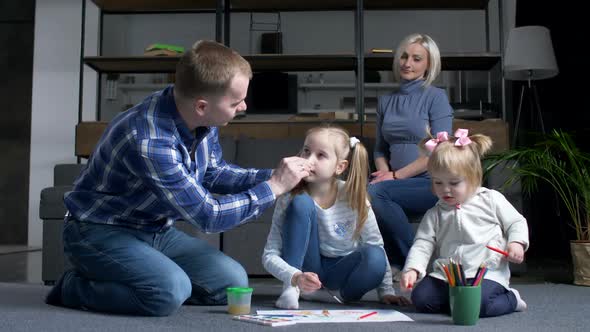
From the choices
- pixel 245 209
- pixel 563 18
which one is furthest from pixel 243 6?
pixel 245 209

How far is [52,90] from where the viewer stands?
537cm

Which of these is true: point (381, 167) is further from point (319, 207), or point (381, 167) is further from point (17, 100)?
point (17, 100)

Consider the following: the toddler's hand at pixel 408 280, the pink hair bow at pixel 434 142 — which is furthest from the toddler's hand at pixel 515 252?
the pink hair bow at pixel 434 142

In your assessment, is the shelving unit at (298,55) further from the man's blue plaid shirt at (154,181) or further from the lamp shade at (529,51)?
the man's blue plaid shirt at (154,181)

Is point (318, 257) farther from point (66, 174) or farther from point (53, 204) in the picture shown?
point (66, 174)

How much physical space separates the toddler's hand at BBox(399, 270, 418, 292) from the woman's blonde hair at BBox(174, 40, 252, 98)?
66 centimetres

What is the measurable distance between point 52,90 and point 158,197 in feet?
13.7

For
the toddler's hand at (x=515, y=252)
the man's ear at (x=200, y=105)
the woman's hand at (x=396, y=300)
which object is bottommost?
the woman's hand at (x=396, y=300)

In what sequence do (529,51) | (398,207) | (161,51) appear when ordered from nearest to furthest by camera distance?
(398,207)
(529,51)
(161,51)

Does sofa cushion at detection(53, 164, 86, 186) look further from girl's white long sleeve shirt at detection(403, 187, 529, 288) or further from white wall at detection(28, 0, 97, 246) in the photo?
white wall at detection(28, 0, 97, 246)

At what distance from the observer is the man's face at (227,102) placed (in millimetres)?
1589

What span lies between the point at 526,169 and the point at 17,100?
5.15m

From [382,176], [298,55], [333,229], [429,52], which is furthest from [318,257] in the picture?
[298,55]

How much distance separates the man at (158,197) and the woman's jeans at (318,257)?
0.50 ft
